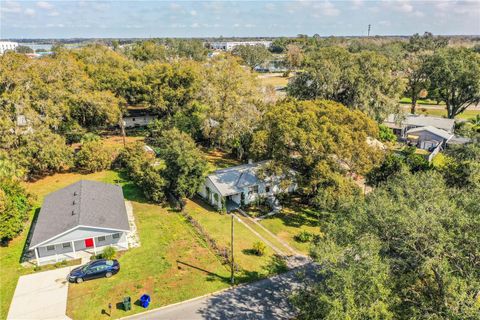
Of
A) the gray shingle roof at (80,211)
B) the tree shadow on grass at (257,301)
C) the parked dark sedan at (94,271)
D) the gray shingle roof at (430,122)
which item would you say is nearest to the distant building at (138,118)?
the gray shingle roof at (80,211)

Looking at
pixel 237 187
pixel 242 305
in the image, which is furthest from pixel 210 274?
pixel 237 187

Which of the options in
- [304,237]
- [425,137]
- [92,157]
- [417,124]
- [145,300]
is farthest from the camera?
[417,124]

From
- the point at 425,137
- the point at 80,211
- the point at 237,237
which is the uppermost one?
the point at 425,137

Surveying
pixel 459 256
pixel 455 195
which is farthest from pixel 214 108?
pixel 459 256

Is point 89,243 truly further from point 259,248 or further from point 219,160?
point 219,160

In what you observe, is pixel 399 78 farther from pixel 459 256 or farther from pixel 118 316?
pixel 118 316

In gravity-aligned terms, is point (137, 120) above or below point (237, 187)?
above
